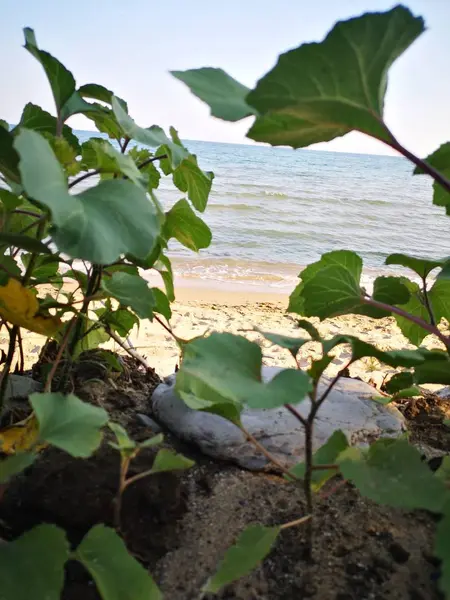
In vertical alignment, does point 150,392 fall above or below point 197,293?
above

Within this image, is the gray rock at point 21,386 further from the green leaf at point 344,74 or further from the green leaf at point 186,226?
the green leaf at point 344,74

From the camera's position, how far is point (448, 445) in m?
1.11

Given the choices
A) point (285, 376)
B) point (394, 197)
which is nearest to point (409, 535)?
point (285, 376)

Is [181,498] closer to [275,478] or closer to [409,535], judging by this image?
[275,478]

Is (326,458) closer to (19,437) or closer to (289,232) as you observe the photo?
(19,437)

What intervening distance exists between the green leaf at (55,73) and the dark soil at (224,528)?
1.82 ft

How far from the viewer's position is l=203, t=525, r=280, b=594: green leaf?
1.93 feet

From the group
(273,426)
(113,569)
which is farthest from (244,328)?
(113,569)

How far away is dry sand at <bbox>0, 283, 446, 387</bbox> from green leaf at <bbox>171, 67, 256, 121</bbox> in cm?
123

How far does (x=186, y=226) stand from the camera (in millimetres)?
1070

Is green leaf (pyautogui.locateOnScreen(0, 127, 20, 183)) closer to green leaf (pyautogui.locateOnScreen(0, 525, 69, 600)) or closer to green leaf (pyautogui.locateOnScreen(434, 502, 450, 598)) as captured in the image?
green leaf (pyautogui.locateOnScreen(0, 525, 69, 600))

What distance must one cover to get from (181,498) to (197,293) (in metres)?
3.50

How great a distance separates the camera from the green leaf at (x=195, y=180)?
1.02 m

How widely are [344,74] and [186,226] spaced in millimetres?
535
